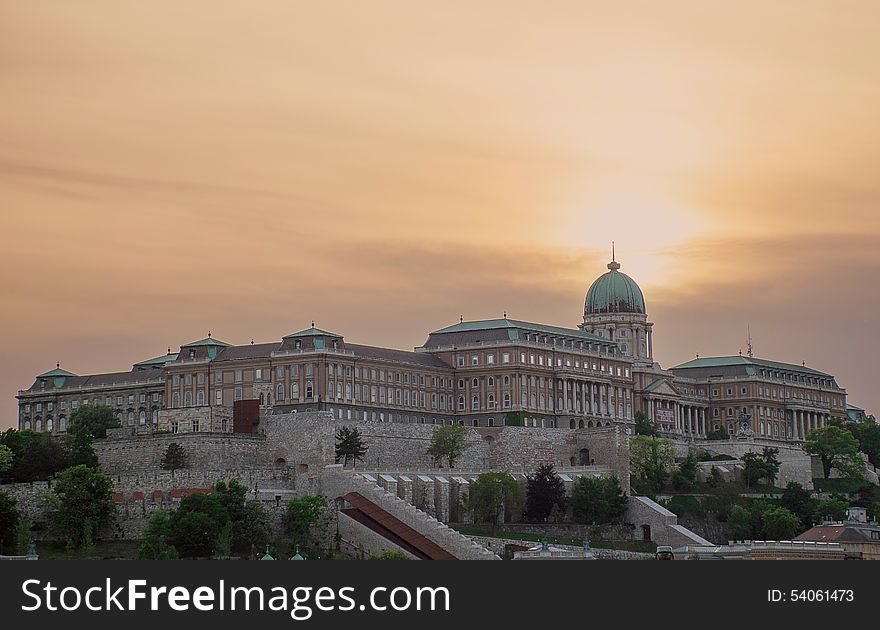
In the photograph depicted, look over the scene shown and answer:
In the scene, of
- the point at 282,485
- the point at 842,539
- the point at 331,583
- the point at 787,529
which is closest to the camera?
the point at 331,583

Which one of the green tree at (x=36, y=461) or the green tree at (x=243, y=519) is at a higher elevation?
the green tree at (x=36, y=461)

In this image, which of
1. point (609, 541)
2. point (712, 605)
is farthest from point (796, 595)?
point (609, 541)

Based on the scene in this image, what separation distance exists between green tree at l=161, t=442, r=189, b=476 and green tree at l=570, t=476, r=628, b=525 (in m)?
36.5

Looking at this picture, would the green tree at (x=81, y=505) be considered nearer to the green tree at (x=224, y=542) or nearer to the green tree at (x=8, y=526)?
the green tree at (x=8, y=526)

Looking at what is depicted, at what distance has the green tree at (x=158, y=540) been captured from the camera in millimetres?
156375

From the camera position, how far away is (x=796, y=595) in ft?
354

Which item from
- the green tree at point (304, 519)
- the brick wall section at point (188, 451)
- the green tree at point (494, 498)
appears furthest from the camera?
the brick wall section at point (188, 451)

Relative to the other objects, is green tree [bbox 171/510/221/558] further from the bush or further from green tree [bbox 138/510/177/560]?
the bush

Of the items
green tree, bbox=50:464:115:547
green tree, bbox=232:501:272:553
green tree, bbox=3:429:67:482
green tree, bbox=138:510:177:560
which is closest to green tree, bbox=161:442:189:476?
green tree, bbox=3:429:67:482

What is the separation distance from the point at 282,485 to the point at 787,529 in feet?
160

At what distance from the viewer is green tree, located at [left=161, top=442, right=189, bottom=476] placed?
18650cm

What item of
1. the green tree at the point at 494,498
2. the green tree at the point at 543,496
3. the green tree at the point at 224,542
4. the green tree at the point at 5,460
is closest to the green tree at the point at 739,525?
the green tree at the point at 543,496

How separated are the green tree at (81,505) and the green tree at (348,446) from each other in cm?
2477

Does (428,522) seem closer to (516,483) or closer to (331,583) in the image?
(516,483)
